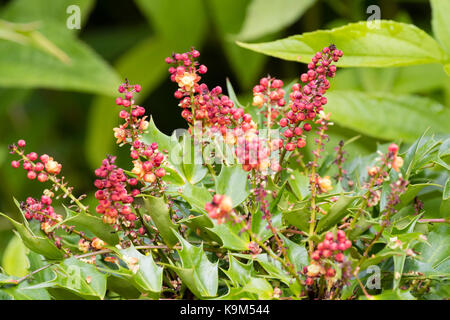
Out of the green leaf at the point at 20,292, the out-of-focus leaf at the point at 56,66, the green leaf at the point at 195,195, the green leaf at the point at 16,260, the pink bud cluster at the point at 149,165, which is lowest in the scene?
the green leaf at the point at 20,292

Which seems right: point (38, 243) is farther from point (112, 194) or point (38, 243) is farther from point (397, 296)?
point (397, 296)

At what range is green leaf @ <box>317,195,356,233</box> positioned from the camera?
0.44 m

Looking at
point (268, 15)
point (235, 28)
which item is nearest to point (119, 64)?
point (235, 28)

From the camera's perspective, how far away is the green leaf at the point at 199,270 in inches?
17.8

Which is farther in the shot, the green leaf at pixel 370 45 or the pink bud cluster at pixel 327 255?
the green leaf at pixel 370 45

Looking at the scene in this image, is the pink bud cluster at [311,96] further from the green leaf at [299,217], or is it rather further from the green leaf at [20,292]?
the green leaf at [20,292]

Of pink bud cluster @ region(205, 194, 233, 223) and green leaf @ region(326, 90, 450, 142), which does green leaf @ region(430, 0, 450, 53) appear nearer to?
green leaf @ region(326, 90, 450, 142)

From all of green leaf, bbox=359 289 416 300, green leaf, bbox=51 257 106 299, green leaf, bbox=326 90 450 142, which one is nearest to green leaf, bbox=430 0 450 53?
green leaf, bbox=326 90 450 142

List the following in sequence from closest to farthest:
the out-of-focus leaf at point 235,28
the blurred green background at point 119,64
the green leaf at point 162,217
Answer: the green leaf at point 162,217, the blurred green background at point 119,64, the out-of-focus leaf at point 235,28

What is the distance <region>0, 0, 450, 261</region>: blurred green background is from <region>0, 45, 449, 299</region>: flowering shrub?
0.42 meters

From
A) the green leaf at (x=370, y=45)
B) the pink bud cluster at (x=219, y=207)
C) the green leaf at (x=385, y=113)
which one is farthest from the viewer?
the green leaf at (x=385, y=113)

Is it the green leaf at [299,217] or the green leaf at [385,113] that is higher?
the green leaf at [385,113]

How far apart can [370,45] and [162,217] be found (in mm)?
357

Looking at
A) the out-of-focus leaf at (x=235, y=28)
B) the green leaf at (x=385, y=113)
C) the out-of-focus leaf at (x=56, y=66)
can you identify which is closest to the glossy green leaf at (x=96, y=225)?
the green leaf at (x=385, y=113)
